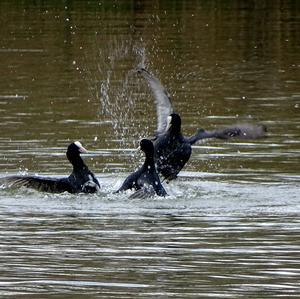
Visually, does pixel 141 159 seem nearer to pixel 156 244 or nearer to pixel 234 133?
pixel 234 133

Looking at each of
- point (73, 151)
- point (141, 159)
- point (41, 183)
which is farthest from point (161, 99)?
point (41, 183)

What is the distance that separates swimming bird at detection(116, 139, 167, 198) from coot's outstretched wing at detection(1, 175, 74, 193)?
2.10ft

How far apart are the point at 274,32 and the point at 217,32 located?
4.93 ft

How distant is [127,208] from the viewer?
14.7m

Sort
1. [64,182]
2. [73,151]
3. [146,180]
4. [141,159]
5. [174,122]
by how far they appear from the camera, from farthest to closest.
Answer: [141,159], [174,122], [73,151], [64,182], [146,180]

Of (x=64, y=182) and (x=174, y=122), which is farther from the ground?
(x=174, y=122)

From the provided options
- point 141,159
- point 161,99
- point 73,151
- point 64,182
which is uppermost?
point 73,151

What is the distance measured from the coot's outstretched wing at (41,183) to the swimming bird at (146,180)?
25.2 inches

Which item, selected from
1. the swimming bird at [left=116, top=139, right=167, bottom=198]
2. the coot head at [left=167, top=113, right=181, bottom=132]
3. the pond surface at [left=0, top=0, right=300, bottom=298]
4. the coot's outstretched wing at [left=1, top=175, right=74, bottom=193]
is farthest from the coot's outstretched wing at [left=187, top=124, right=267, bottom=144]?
the coot's outstretched wing at [left=1, top=175, right=74, bottom=193]

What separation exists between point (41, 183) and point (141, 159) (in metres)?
3.17

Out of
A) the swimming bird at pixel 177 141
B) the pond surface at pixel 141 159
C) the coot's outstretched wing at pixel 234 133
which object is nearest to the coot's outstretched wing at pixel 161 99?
the pond surface at pixel 141 159

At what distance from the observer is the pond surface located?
11.0 m

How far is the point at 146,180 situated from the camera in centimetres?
1559

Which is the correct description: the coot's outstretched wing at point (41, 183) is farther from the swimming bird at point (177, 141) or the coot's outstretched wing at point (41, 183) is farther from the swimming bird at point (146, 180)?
the swimming bird at point (177, 141)
